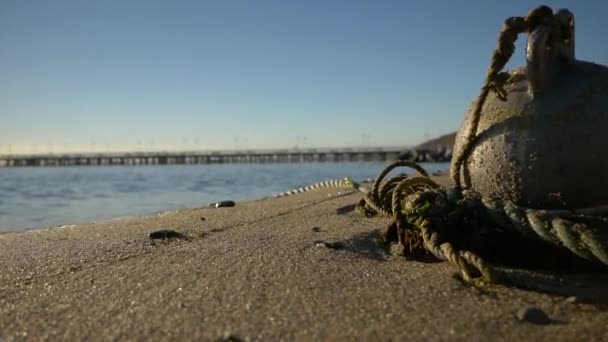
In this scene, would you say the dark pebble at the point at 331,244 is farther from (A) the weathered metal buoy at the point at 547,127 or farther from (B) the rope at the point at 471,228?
(A) the weathered metal buoy at the point at 547,127

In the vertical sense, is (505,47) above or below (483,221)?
above

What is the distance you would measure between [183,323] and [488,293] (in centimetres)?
134

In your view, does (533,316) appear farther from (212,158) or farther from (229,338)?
(212,158)

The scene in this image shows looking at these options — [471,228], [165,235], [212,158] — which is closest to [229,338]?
[471,228]

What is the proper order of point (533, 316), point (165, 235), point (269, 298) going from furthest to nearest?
point (165, 235), point (269, 298), point (533, 316)

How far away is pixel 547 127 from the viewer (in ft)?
9.46

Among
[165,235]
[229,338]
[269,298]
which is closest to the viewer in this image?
[229,338]

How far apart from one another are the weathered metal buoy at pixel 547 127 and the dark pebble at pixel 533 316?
1.02m

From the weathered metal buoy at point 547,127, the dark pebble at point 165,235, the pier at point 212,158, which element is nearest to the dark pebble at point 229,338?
the weathered metal buoy at point 547,127

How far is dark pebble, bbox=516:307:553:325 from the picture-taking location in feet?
6.57

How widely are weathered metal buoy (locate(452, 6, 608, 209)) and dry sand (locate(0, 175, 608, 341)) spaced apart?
53 cm

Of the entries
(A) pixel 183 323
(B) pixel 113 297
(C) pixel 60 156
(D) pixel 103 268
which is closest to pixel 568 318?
(A) pixel 183 323

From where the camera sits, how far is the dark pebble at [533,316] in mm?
2004

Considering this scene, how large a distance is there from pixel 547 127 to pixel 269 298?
1823 mm
